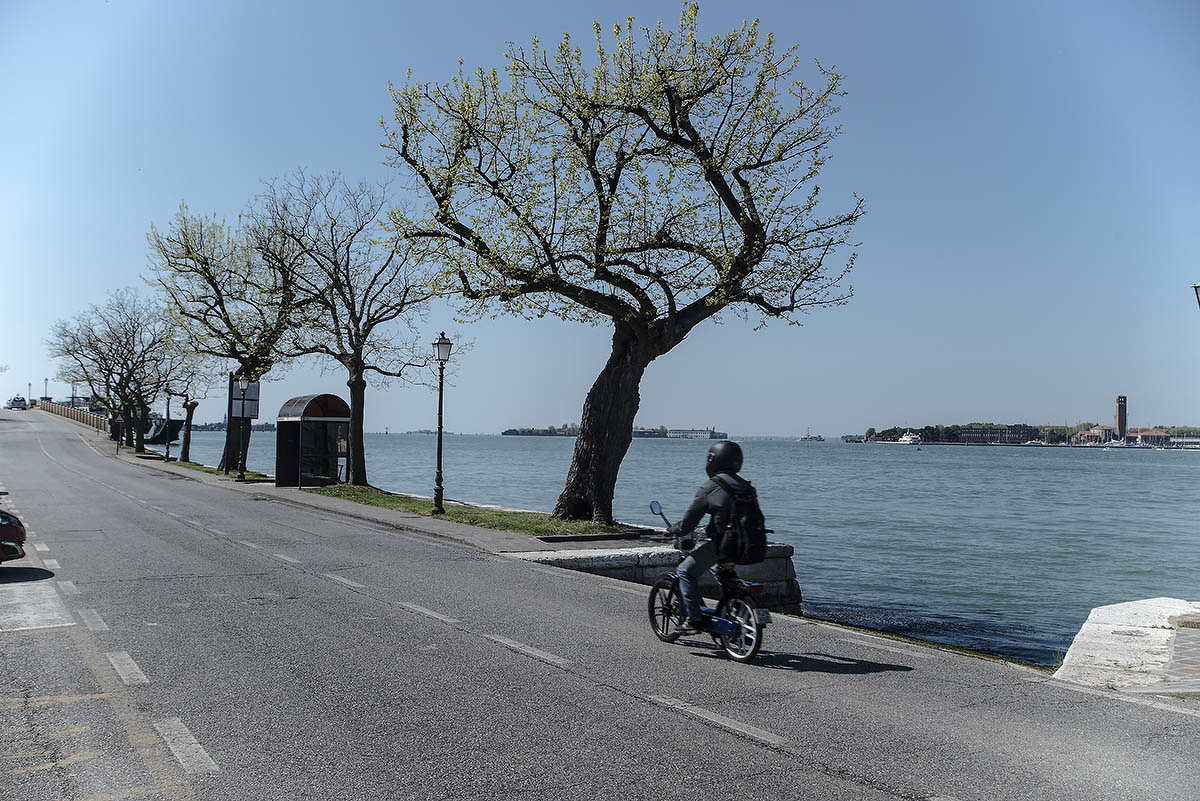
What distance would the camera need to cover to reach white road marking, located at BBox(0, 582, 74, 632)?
352 inches

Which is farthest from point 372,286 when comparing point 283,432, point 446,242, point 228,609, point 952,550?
point 228,609

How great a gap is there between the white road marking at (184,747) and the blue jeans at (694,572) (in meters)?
3.97

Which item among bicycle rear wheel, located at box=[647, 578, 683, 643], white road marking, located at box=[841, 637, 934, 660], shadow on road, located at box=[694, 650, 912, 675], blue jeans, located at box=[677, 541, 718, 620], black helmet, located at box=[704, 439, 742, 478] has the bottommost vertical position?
white road marking, located at box=[841, 637, 934, 660]

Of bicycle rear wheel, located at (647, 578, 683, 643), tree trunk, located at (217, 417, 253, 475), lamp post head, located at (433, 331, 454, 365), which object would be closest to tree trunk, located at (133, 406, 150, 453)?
tree trunk, located at (217, 417, 253, 475)

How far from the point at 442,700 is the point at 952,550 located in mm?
28271

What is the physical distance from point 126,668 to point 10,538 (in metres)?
6.30

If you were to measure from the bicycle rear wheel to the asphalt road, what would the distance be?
0.52 feet

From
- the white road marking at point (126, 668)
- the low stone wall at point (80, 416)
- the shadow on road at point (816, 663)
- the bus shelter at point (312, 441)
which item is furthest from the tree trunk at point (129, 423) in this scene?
the shadow on road at point (816, 663)

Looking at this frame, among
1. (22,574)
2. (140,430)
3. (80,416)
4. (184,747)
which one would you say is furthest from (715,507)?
(80,416)

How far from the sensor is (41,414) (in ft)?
393

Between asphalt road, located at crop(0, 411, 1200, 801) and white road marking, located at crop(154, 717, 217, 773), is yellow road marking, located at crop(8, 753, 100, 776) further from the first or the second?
white road marking, located at crop(154, 717, 217, 773)

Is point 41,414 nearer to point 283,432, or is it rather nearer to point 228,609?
point 283,432

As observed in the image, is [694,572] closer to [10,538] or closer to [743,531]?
[743,531]

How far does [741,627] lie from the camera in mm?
7793
